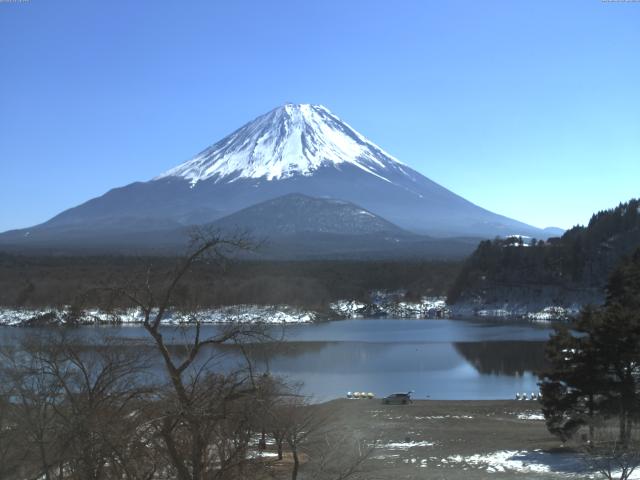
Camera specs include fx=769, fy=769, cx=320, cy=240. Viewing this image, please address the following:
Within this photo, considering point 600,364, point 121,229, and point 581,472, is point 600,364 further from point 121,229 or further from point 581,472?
point 121,229

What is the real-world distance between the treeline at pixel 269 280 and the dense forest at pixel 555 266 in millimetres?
8005

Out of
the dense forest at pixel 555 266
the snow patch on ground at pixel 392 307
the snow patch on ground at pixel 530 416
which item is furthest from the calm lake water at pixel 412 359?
the snow patch on ground at pixel 392 307

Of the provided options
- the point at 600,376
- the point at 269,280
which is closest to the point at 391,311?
the point at 269,280

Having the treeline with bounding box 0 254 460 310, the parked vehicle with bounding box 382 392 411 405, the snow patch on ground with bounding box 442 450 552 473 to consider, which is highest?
the treeline with bounding box 0 254 460 310

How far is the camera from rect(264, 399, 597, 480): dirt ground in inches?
518

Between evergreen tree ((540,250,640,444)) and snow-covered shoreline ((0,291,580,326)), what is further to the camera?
snow-covered shoreline ((0,291,580,326))

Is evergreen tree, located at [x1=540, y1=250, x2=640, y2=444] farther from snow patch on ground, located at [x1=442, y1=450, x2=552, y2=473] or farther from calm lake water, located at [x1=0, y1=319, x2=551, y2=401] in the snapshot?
calm lake water, located at [x1=0, y1=319, x2=551, y2=401]

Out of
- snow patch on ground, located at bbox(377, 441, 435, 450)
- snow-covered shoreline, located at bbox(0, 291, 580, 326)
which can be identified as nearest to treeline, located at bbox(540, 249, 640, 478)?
snow patch on ground, located at bbox(377, 441, 435, 450)

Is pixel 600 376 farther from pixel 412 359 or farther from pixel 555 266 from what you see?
pixel 555 266

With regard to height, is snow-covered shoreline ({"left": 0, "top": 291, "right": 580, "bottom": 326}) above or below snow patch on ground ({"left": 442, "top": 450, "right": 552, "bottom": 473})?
above

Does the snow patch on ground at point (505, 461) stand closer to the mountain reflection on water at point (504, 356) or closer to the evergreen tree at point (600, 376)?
the evergreen tree at point (600, 376)

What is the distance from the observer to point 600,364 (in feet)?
46.4

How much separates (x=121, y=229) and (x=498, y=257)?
4289 inches

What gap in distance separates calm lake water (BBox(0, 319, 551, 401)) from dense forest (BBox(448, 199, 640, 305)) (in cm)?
1196
